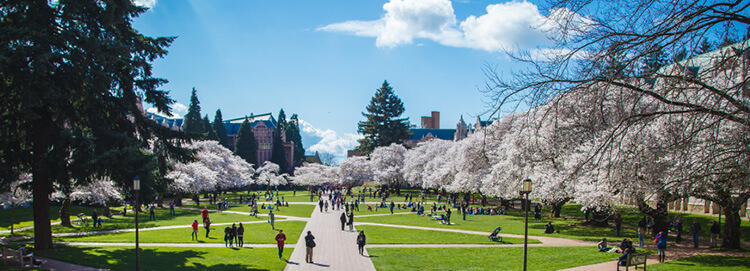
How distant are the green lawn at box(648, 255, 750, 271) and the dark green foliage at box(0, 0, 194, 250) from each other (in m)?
20.2

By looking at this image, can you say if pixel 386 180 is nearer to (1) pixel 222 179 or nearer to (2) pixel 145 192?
(1) pixel 222 179

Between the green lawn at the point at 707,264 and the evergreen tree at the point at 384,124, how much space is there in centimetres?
7875

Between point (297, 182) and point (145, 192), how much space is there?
285 ft

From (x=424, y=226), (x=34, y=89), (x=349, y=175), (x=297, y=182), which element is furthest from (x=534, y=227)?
(x=297, y=182)

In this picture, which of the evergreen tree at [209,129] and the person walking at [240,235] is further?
the evergreen tree at [209,129]

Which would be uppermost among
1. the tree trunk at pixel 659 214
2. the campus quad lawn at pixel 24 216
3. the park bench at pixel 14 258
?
the tree trunk at pixel 659 214

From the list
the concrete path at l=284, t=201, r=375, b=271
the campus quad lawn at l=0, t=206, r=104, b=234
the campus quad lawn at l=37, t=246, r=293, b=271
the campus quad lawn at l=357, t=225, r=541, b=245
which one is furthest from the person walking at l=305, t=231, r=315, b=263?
the campus quad lawn at l=0, t=206, r=104, b=234

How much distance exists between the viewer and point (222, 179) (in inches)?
2633

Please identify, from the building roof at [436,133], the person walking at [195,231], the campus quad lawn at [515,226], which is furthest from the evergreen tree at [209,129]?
the building roof at [436,133]

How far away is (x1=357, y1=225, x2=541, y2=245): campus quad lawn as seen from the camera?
85.7ft

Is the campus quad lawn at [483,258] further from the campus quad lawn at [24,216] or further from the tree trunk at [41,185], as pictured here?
the campus quad lawn at [24,216]

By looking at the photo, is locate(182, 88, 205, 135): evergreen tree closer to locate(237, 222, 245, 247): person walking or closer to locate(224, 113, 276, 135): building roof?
locate(224, 113, 276, 135): building roof

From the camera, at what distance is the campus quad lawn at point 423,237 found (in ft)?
85.7

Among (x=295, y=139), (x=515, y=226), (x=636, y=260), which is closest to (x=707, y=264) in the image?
(x=636, y=260)
